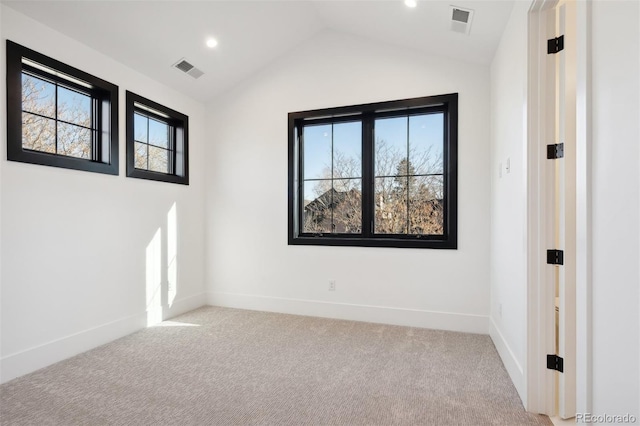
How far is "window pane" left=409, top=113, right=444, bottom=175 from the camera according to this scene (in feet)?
11.9

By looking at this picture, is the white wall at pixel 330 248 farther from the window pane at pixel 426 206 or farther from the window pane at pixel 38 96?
the window pane at pixel 38 96

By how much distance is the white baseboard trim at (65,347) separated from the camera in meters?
2.40

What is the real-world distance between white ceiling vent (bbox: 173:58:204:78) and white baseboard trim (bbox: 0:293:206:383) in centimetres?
266

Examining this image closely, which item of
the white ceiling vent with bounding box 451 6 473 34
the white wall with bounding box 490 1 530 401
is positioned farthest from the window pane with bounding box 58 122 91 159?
the white wall with bounding box 490 1 530 401

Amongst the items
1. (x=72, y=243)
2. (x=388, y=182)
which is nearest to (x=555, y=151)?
(x=388, y=182)

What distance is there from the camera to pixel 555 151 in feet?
6.53

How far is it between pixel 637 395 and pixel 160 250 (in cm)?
389

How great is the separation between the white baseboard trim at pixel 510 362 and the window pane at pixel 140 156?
3.83 meters

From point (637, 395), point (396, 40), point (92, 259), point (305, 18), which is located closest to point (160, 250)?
point (92, 259)

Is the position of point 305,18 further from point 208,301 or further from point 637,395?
point 637,395

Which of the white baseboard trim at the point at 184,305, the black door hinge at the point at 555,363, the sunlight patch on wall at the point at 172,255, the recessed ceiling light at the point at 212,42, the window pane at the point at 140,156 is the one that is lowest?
the white baseboard trim at the point at 184,305

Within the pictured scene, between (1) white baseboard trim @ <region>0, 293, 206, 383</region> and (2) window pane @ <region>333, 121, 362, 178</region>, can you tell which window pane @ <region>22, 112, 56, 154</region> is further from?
(2) window pane @ <region>333, 121, 362, 178</region>

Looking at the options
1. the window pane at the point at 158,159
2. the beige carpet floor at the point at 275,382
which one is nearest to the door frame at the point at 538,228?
the beige carpet floor at the point at 275,382

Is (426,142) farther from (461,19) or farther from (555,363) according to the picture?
(555,363)
